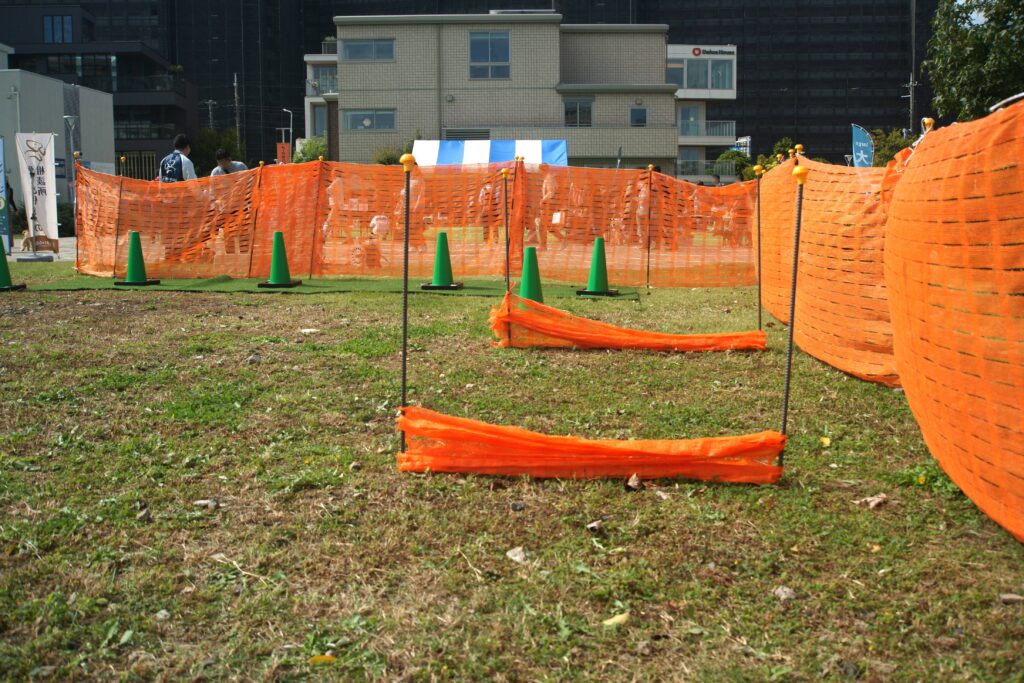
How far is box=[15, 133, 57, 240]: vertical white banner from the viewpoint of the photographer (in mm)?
20328

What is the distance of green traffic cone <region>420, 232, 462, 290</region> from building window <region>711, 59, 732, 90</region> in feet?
281

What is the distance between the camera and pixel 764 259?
406 inches

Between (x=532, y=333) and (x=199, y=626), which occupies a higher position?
(x=532, y=333)

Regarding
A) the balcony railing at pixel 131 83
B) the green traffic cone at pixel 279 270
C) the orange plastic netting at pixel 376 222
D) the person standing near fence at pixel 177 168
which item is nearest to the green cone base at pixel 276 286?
the green traffic cone at pixel 279 270

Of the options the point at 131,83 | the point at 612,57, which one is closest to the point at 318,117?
the point at 131,83

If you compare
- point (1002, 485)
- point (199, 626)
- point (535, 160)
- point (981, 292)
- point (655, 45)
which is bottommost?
point (199, 626)

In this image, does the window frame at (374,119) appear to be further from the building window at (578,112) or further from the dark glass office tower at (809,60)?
the dark glass office tower at (809,60)

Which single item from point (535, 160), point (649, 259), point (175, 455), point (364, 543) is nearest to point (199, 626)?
point (364, 543)

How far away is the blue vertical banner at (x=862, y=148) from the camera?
703 inches

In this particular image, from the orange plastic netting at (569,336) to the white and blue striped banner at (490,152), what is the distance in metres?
23.0

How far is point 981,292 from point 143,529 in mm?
3510

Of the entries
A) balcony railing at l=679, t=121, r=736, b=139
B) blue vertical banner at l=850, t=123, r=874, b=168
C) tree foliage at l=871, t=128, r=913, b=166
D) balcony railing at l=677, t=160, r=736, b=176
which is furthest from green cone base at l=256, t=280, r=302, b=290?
balcony railing at l=679, t=121, r=736, b=139

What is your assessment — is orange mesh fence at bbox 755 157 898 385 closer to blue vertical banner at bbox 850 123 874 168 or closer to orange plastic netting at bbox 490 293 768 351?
orange plastic netting at bbox 490 293 768 351

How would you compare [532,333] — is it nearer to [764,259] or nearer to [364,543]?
[764,259]
